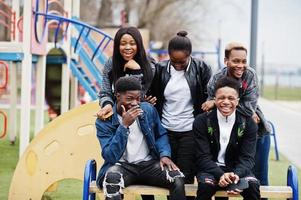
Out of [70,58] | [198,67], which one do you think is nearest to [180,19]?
[70,58]

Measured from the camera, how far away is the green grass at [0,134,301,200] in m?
7.02

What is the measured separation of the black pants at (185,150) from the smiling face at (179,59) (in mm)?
480

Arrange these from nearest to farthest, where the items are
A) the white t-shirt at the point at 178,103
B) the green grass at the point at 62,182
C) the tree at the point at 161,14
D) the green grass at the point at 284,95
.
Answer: the white t-shirt at the point at 178,103 → the green grass at the point at 62,182 → the tree at the point at 161,14 → the green grass at the point at 284,95

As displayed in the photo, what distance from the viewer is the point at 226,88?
4359 millimetres

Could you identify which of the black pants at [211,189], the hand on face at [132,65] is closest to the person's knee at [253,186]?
the black pants at [211,189]

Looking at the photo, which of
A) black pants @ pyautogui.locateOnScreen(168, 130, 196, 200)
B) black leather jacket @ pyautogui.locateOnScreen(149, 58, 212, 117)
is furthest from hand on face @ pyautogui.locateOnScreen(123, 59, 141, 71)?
black pants @ pyautogui.locateOnScreen(168, 130, 196, 200)

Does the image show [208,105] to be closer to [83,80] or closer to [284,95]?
[83,80]

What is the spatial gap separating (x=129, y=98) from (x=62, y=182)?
3.92 meters

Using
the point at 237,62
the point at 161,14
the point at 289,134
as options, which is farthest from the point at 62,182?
the point at 161,14

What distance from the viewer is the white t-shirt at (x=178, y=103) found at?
4672mm

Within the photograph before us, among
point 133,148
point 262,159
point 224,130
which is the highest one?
point 224,130

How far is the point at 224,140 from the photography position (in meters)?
4.39

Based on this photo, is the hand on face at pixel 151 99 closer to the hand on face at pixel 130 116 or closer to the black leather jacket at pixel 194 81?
the black leather jacket at pixel 194 81

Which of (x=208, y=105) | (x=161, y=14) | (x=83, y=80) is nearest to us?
(x=208, y=105)
